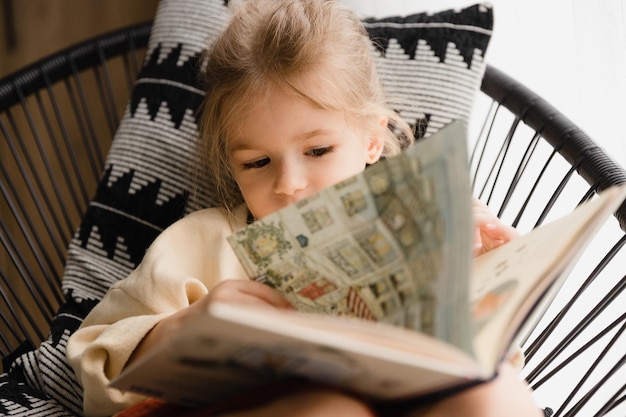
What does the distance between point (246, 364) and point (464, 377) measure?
0.15 metres

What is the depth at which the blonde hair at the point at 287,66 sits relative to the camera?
89 centimetres

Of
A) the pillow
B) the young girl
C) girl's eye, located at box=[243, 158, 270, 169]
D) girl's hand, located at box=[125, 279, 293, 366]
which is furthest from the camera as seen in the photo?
the pillow

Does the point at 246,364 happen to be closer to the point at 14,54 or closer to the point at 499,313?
the point at 499,313

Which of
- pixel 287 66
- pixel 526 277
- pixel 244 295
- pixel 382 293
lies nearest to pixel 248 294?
pixel 244 295

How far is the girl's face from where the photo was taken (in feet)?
2.85

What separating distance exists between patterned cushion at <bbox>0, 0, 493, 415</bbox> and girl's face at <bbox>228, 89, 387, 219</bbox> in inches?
7.8

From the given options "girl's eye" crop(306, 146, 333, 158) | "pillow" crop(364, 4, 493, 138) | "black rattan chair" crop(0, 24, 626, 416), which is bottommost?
"black rattan chair" crop(0, 24, 626, 416)

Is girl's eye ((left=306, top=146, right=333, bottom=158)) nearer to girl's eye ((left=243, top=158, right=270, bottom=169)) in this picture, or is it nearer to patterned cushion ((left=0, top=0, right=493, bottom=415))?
girl's eye ((left=243, top=158, right=270, bottom=169))

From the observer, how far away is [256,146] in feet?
2.90

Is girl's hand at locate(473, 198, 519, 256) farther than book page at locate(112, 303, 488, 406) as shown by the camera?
Yes

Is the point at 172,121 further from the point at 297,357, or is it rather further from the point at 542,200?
the point at 297,357

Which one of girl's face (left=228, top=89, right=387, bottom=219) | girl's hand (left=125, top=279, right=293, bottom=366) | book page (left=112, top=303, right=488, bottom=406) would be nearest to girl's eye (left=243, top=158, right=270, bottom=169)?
girl's face (left=228, top=89, right=387, bottom=219)

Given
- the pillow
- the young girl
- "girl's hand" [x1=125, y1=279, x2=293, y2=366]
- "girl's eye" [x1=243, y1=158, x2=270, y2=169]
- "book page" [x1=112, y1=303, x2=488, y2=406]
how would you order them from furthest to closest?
1. the pillow
2. "girl's eye" [x1=243, y1=158, x2=270, y2=169]
3. the young girl
4. "girl's hand" [x1=125, y1=279, x2=293, y2=366]
5. "book page" [x1=112, y1=303, x2=488, y2=406]

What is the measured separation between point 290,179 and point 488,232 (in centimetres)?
22
